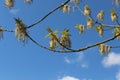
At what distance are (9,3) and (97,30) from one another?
282 inches

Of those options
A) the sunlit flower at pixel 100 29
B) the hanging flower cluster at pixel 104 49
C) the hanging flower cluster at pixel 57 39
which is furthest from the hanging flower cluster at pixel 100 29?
the hanging flower cluster at pixel 57 39

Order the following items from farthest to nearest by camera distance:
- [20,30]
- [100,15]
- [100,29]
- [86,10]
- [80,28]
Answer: [80,28], [100,15], [86,10], [100,29], [20,30]

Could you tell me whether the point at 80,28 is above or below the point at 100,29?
above

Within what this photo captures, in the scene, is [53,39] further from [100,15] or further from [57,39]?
[100,15]

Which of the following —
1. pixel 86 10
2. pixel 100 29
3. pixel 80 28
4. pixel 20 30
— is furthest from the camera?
pixel 80 28

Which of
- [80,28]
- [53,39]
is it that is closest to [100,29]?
[80,28]

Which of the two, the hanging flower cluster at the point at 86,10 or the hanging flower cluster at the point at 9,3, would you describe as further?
the hanging flower cluster at the point at 86,10

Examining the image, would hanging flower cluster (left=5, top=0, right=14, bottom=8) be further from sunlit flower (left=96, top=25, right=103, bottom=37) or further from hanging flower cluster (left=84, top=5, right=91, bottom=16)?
hanging flower cluster (left=84, top=5, right=91, bottom=16)

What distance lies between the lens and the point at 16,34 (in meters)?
14.8

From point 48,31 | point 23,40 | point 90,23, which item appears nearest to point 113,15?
point 90,23

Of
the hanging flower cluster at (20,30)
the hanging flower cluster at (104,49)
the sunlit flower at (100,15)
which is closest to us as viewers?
the hanging flower cluster at (20,30)

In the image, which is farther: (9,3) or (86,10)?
(86,10)

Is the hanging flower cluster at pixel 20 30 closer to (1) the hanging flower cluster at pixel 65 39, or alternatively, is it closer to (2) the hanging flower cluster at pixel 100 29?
(1) the hanging flower cluster at pixel 65 39

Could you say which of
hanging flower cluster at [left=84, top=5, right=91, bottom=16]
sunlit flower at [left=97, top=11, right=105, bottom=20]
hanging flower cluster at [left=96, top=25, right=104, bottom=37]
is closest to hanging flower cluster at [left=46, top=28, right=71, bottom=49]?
hanging flower cluster at [left=96, top=25, right=104, bottom=37]
